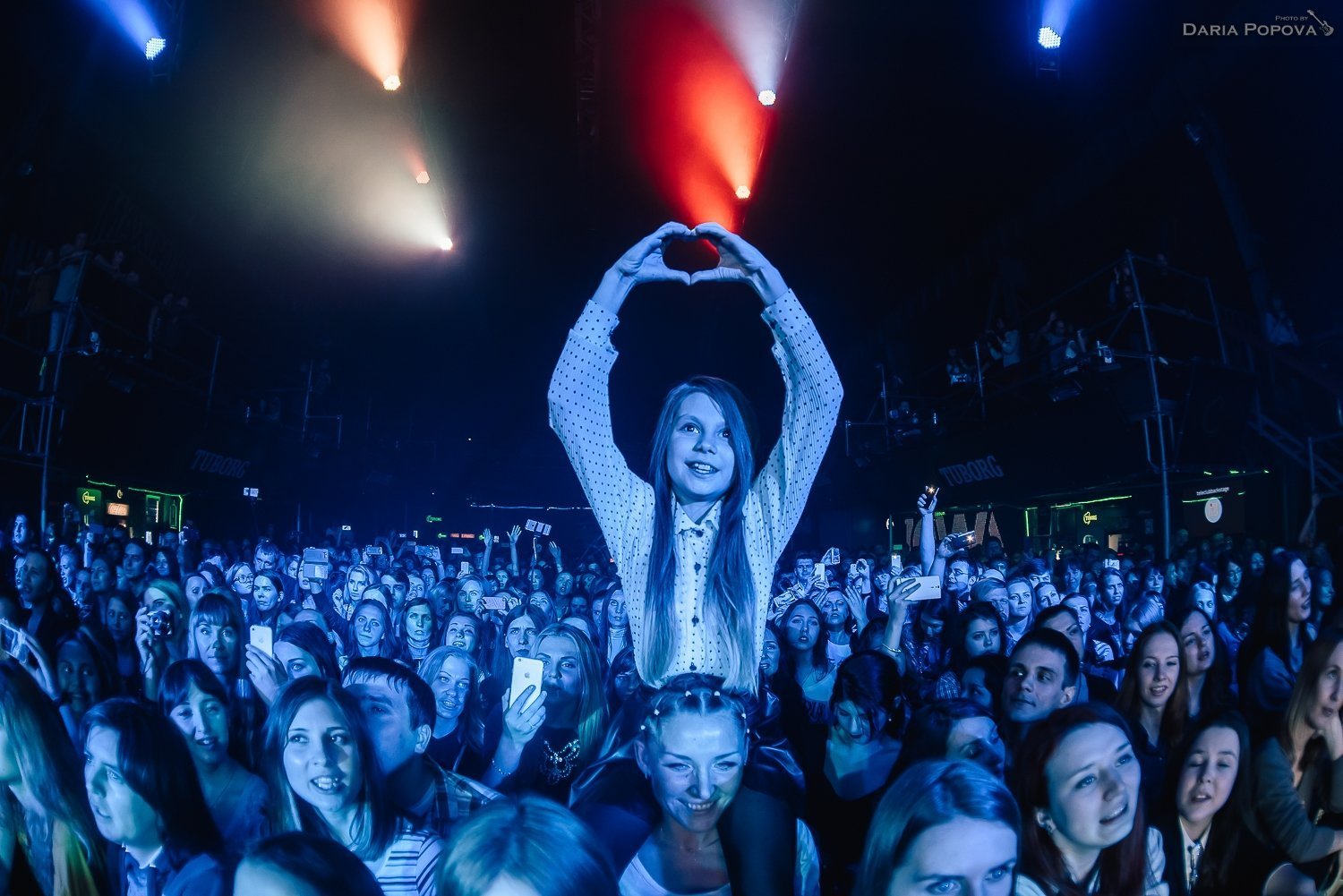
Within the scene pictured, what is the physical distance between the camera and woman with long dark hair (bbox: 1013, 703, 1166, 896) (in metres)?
2.28

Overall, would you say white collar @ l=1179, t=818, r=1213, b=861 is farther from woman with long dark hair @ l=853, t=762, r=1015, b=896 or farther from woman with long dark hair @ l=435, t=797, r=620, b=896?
woman with long dark hair @ l=435, t=797, r=620, b=896

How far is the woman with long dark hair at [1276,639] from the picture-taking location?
434 centimetres

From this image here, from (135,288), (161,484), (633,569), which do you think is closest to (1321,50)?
(633,569)

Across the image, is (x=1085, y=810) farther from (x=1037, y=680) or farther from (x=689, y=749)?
(x=1037, y=680)

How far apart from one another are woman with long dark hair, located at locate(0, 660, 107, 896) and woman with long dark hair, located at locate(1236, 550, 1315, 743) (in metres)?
4.79

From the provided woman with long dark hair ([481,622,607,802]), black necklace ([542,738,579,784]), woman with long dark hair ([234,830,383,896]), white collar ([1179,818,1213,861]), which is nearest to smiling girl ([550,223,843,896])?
woman with long dark hair ([234,830,383,896])

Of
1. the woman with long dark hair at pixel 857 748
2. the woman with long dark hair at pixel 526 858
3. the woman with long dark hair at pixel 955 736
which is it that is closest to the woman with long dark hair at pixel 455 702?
the woman with long dark hair at pixel 857 748

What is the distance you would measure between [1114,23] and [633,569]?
41.8ft

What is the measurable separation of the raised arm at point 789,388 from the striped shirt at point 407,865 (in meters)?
1.25

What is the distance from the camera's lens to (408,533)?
91.4 ft

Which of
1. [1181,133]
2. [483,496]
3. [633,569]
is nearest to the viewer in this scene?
[633,569]

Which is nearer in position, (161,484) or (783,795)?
(783,795)

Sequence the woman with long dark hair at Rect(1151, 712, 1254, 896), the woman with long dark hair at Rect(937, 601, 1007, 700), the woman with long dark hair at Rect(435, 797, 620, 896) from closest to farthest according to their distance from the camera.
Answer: the woman with long dark hair at Rect(435, 797, 620, 896)
the woman with long dark hair at Rect(1151, 712, 1254, 896)
the woman with long dark hair at Rect(937, 601, 1007, 700)

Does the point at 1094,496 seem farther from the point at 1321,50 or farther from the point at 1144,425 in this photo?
the point at 1321,50
